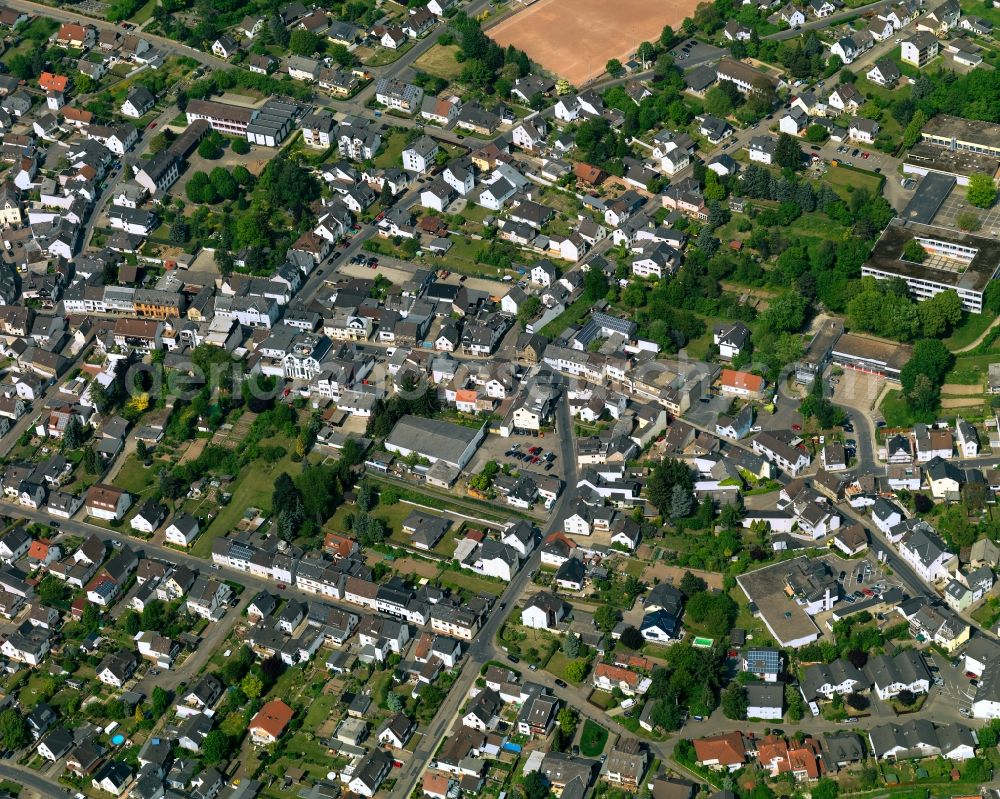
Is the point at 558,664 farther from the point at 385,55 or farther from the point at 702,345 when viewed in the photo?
the point at 385,55

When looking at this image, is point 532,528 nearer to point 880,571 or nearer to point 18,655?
point 880,571

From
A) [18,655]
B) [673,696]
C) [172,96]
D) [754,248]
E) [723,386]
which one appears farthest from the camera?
[172,96]

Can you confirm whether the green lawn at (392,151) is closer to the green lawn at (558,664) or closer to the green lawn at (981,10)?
the green lawn at (981,10)

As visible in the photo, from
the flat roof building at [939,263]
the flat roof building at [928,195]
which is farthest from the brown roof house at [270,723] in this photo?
the flat roof building at [928,195]

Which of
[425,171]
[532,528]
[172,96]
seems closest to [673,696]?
[532,528]

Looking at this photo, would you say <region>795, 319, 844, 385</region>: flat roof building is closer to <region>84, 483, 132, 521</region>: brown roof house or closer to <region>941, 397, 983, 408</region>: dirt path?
<region>941, 397, 983, 408</region>: dirt path
